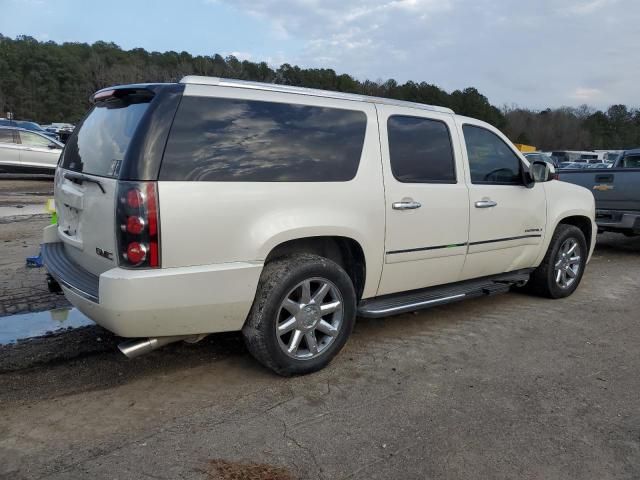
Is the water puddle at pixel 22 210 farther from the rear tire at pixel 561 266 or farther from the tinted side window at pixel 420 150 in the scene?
the rear tire at pixel 561 266

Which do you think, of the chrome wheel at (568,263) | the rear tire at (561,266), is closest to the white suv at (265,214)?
the rear tire at (561,266)

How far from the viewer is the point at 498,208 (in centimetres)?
486

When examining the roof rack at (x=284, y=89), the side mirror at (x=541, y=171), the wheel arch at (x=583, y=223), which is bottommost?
the wheel arch at (x=583, y=223)

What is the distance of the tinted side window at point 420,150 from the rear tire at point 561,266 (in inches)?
71.1

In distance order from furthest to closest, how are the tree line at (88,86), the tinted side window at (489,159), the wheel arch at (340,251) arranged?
the tree line at (88,86) → the tinted side window at (489,159) → the wheel arch at (340,251)

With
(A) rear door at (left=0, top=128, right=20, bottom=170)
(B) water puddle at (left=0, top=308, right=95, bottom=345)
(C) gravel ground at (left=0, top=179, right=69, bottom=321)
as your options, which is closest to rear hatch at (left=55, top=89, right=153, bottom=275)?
(B) water puddle at (left=0, top=308, right=95, bottom=345)

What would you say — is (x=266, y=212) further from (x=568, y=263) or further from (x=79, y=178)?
(x=568, y=263)

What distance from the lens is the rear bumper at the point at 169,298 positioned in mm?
2990

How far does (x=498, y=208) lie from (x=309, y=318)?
2.22 meters

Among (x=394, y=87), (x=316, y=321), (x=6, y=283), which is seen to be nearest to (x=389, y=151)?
(x=316, y=321)

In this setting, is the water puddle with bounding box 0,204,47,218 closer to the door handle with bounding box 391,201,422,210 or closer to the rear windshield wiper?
the rear windshield wiper

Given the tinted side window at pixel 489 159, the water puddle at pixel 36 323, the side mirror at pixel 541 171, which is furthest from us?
the side mirror at pixel 541 171

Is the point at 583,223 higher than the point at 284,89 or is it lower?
lower

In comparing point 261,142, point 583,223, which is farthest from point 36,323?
point 583,223
